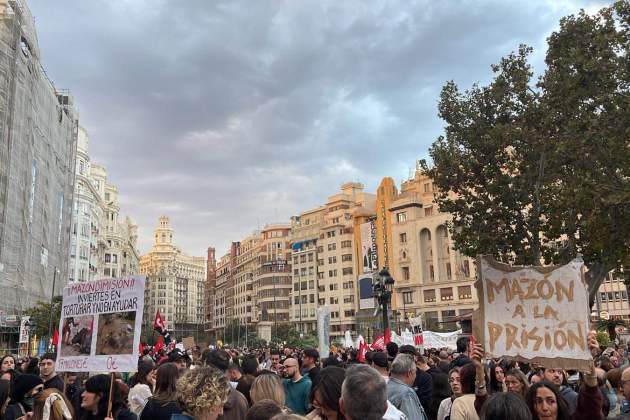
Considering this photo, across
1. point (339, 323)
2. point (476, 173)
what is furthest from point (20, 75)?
point (339, 323)

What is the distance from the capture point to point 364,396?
3.53m

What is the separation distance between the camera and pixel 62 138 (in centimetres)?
4744

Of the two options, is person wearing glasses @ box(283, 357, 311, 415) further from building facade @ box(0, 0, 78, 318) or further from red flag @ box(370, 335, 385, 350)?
building facade @ box(0, 0, 78, 318)

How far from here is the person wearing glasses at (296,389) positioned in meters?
7.24

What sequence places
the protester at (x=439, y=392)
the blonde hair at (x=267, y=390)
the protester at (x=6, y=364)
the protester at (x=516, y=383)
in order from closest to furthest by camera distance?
the blonde hair at (x=267, y=390)
the protester at (x=516, y=383)
the protester at (x=439, y=392)
the protester at (x=6, y=364)

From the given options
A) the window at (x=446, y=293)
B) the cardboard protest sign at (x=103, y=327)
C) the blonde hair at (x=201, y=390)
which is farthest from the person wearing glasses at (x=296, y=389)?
the window at (x=446, y=293)

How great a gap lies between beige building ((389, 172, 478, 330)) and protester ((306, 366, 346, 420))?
7468 centimetres

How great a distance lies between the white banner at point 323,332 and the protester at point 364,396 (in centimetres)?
1392

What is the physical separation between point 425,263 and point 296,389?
77228 millimetres

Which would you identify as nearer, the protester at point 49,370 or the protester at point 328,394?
the protester at point 328,394

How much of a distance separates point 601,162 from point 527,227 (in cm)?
435

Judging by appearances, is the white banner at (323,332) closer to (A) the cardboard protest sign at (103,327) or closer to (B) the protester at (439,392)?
(B) the protester at (439,392)

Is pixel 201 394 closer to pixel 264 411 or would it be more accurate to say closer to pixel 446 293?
pixel 264 411

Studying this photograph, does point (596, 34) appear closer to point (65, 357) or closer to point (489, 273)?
point (489, 273)
